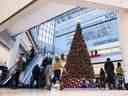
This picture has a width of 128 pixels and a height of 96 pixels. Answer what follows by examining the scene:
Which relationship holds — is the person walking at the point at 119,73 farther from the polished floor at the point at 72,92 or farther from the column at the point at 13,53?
the column at the point at 13,53

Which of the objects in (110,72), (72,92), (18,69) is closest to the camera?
(18,69)

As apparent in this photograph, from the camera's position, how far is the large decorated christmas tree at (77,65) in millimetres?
1810

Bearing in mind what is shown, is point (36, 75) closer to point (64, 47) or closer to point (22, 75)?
point (22, 75)

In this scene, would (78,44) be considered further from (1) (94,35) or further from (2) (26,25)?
(2) (26,25)

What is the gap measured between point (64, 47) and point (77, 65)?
0.22 metres

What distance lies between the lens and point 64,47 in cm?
190

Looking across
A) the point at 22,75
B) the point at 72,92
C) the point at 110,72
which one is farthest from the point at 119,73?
the point at 22,75

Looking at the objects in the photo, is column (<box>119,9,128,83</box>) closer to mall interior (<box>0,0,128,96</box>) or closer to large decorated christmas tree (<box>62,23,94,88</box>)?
mall interior (<box>0,0,128,96</box>)

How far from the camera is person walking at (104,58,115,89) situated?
186 cm

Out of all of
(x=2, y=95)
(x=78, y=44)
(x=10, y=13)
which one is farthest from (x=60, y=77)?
(x=10, y=13)

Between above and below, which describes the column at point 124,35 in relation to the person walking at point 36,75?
above

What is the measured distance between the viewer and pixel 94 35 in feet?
6.42

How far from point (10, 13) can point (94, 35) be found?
856 mm

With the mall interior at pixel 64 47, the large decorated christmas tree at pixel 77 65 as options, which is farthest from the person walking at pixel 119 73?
the large decorated christmas tree at pixel 77 65
